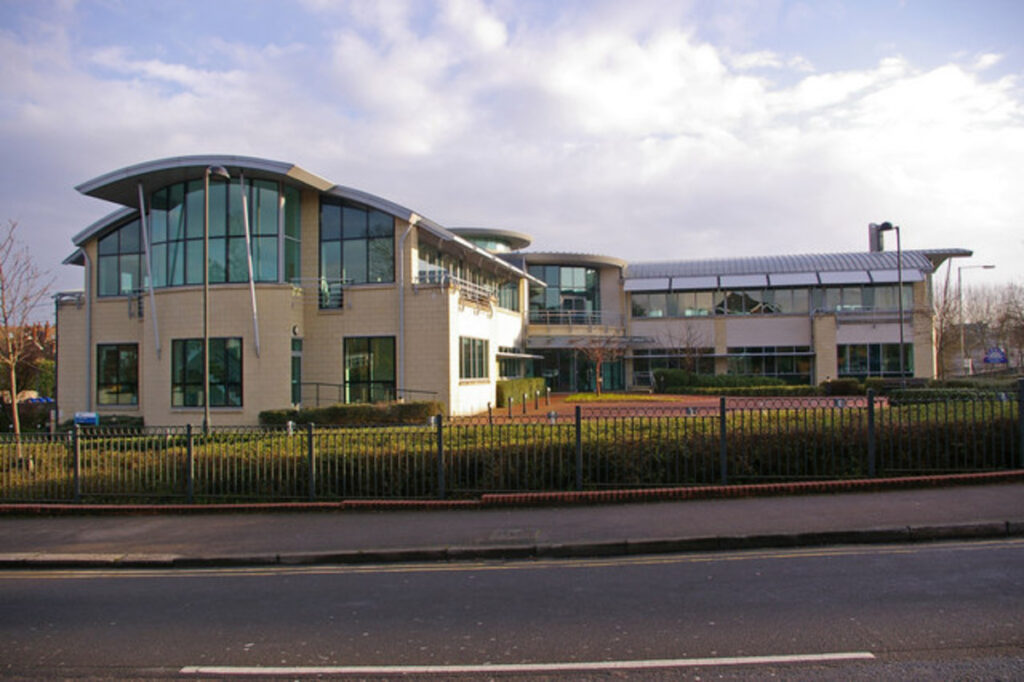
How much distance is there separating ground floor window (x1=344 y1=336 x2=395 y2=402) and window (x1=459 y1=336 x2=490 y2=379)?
110 inches

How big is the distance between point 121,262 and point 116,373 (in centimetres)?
450

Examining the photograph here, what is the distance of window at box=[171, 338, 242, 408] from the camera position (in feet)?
82.5

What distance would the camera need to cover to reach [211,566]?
29.0 feet

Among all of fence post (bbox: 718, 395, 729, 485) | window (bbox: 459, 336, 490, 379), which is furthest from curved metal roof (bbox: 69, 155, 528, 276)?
fence post (bbox: 718, 395, 729, 485)

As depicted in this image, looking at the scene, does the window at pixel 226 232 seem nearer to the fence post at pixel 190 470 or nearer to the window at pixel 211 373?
the window at pixel 211 373

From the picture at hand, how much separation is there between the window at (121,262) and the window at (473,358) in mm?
13248

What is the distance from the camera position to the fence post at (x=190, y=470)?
39.3 ft

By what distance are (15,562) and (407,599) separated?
219 inches

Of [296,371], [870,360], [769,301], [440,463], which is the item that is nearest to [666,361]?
[769,301]

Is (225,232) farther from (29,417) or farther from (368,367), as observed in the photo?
(29,417)

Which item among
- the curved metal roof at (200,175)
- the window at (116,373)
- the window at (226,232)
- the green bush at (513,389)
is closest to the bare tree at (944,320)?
the green bush at (513,389)

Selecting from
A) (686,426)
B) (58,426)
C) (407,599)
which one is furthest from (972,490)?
(58,426)

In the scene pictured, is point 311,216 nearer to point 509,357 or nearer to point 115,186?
point 115,186

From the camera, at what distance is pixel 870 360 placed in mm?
47719
